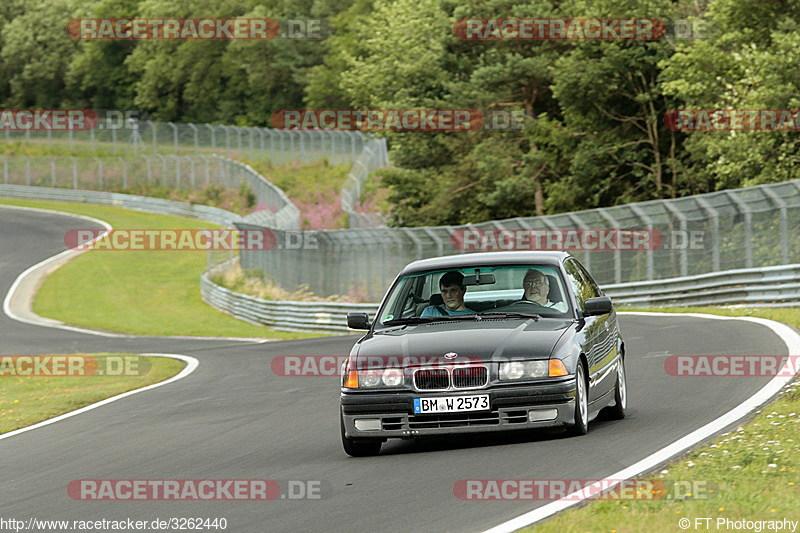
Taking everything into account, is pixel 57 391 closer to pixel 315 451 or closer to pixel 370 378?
pixel 315 451

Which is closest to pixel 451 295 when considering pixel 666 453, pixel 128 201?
pixel 666 453

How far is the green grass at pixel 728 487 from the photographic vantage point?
6055mm

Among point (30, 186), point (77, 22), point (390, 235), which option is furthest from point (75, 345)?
point (77, 22)

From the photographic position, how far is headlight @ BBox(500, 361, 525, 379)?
28.4ft

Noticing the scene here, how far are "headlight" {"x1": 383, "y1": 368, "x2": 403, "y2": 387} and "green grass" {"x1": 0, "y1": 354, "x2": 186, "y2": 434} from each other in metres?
6.80

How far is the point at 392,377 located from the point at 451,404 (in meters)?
0.46

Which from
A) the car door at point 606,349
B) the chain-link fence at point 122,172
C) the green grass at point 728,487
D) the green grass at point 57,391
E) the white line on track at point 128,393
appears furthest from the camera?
the chain-link fence at point 122,172

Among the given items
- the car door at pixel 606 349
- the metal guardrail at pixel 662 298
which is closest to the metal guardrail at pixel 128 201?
the metal guardrail at pixel 662 298

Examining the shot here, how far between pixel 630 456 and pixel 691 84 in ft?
107

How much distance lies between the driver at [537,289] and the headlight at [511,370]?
1.20 m

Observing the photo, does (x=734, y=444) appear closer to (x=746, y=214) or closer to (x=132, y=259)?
(x=746, y=214)

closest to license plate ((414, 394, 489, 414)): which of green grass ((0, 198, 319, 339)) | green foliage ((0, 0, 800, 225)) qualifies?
green grass ((0, 198, 319, 339))

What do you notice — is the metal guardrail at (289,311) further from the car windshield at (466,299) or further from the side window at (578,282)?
the car windshield at (466,299)

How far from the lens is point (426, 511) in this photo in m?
6.85
